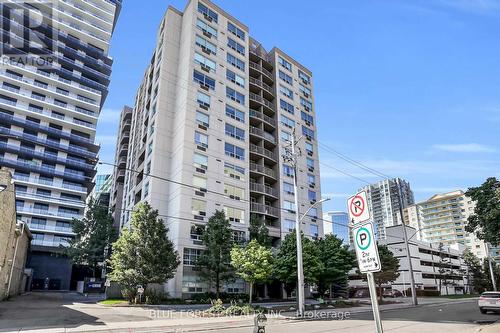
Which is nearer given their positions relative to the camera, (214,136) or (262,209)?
(214,136)

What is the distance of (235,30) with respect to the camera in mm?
53969

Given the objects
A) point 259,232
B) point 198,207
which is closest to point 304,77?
point 259,232

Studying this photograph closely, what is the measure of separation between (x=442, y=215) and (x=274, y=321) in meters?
167

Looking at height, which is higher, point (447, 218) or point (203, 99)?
point (447, 218)

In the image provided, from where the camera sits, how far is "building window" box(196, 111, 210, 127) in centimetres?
4380

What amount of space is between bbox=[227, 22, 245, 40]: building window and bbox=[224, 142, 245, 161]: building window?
1949cm

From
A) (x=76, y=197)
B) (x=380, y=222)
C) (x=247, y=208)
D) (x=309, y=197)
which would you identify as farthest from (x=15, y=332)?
(x=380, y=222)

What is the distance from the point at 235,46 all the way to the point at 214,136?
669 inches

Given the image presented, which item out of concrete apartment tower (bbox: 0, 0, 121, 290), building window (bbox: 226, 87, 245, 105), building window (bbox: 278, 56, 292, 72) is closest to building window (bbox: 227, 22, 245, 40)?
building window (bbox: 278, 56, 292, 72)

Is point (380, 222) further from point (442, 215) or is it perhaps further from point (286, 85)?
point (286, 85)

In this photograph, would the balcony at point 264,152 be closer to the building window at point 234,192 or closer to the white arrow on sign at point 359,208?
the building window at point 234,192

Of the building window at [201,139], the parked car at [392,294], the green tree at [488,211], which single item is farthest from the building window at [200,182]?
the parked car at [392,294]

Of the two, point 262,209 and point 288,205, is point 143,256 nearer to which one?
point 262,209

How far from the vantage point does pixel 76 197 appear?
79312mm
